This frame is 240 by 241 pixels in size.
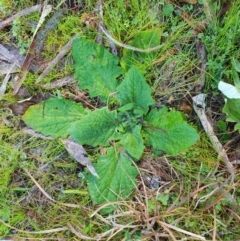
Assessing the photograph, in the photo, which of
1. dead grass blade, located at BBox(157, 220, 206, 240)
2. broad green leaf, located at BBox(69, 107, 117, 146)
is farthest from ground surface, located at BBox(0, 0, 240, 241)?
broad green leaf, located at BBox(69, 107, 117, 146)

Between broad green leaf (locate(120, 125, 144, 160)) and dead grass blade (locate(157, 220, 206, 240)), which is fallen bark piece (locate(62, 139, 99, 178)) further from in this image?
dead grass blade (locate(157, 220, 206, 240))

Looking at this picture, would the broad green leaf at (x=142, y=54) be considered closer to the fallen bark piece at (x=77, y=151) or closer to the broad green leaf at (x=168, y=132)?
the broad green leaf at (x=168, y=132)

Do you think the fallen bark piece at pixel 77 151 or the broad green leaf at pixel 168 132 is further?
the fallen bark piece at pixel 77 151

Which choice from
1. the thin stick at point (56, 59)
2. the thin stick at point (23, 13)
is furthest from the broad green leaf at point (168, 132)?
the thin stick at point (23, 13)

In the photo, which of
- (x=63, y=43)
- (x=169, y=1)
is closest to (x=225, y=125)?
(x=169, y=1)

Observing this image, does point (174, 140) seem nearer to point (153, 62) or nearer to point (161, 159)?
point (161, 159)

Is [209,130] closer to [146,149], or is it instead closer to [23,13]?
[146,149]
